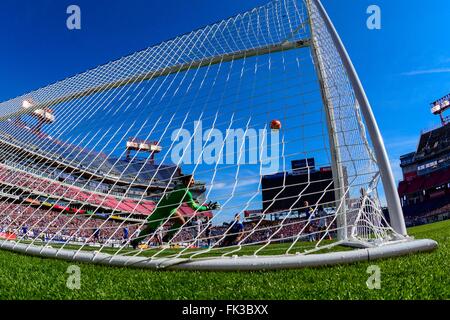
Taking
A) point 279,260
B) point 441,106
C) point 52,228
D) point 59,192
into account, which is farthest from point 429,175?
point 279,260

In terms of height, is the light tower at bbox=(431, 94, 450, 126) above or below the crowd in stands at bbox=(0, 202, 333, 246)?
above

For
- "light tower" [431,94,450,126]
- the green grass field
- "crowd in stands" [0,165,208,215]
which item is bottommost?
the green grass field

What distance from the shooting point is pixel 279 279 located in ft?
7.38

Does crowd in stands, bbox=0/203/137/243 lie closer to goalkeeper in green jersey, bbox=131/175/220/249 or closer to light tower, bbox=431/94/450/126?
goalkeeper in green jersey, bbox=131/175/220/249

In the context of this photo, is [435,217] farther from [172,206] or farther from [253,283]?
[253,283]

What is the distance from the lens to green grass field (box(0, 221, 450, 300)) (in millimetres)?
1805

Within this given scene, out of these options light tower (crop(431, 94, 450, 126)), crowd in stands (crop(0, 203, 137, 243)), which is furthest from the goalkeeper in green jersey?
light tower (crop(431, 94, 450, 126))

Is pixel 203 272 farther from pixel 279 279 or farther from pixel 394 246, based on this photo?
pixel 394 246

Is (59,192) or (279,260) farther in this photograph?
(59,192)

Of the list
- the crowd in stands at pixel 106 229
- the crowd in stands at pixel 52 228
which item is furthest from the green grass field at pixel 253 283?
the crowd in stands at pixel 52 228

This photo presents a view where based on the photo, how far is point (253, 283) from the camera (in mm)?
2170

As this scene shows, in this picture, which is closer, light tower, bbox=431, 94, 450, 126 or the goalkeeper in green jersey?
the goalkeeper in green jersey
